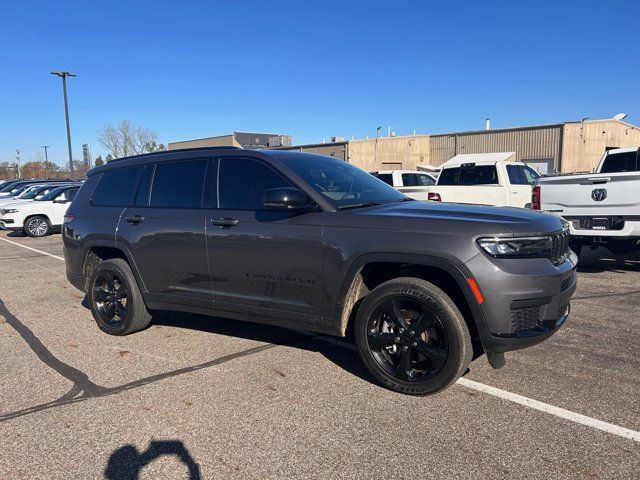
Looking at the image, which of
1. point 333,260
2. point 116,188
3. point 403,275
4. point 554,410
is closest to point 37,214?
point 116,188

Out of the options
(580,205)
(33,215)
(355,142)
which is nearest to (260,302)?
(580,205)

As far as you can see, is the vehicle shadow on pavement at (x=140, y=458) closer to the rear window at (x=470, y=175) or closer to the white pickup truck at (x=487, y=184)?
the white pickup truck at (x=487, y=184)

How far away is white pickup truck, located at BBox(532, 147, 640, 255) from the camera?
7.02 meters

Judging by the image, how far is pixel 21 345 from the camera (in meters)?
4.88

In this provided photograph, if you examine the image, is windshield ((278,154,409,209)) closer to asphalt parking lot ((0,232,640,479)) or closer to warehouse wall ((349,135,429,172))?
asphalt parking lot ((0,232,640,479))

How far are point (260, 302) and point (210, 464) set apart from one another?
1.54 metres

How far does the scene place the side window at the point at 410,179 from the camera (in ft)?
48.2

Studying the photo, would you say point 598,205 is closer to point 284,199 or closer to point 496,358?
point 496,358

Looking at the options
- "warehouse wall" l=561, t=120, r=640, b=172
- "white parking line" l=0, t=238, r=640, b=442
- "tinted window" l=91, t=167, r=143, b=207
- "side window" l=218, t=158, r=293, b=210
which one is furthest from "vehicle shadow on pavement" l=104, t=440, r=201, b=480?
"warehouse wall" l=561, t=120, r=640, b=172

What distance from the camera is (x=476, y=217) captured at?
136 inches

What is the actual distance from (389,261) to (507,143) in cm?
3362

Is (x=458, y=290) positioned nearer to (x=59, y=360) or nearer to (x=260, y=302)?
(x=260, y=302)

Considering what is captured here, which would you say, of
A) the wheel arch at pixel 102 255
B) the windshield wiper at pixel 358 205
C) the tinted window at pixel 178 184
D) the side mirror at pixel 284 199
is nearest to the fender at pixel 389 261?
the windshield wiper at pixel 358 205

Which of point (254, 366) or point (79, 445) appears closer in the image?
point (79, 445)
